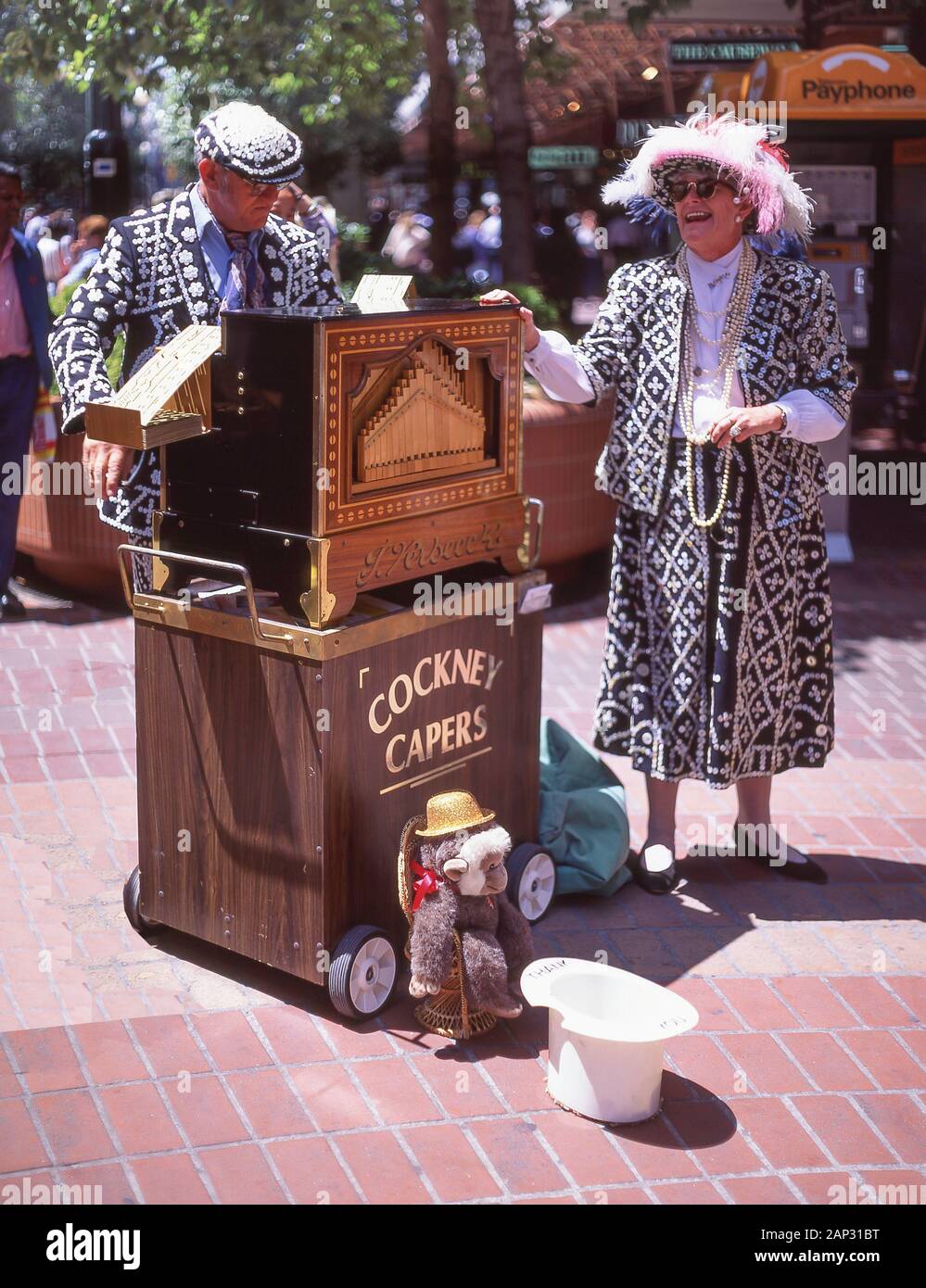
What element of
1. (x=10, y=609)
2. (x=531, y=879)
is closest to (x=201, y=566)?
(x=531, y=879)

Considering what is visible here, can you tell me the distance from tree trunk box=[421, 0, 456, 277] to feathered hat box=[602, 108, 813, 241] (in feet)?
23.6

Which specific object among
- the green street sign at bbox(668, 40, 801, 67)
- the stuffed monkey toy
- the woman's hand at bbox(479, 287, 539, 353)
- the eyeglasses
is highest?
the green street sign at bbox(668, 40, 801, 67)

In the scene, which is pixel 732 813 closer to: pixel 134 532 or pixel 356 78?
pixel 134 532

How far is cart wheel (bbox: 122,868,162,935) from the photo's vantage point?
3982 millimetres

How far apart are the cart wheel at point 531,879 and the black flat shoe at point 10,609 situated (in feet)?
12.2

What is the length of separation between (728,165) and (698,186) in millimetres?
98

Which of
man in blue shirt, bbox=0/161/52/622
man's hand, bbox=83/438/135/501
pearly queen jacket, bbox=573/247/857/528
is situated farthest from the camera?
man in blue shirt, bbox=0/161/52/622

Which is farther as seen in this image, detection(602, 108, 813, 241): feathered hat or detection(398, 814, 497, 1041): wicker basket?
detection(602, 108, 813, 241): feathered hat

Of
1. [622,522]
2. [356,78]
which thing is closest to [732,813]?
[622,522]

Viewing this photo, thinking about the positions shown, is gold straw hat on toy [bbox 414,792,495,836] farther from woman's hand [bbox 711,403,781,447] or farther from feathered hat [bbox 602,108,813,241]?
feathered hat [bbox 602,108,813,241]

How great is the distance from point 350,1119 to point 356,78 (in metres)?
11.1

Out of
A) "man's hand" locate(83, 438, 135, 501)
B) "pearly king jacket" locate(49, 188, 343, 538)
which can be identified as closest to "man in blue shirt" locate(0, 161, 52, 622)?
"pearly king jacket" locate(49, 188, 343, 538)

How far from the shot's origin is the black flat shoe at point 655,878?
4426mm
